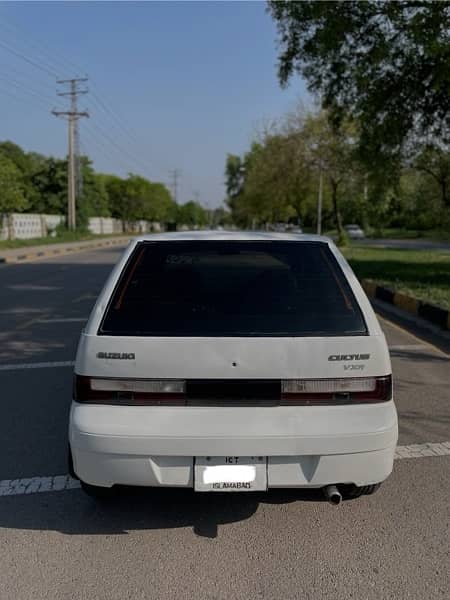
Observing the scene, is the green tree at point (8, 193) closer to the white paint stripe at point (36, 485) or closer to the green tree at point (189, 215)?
the white paint stripe at point (36, 485)

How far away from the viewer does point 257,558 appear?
282cm

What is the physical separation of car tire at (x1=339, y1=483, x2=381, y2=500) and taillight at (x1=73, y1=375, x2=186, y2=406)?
110 centimetres

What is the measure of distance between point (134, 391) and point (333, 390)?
0.98m

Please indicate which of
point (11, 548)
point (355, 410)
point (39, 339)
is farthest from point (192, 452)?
point (39, 339)

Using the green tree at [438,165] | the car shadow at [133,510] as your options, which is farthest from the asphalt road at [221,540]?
the green tree at [438,165]

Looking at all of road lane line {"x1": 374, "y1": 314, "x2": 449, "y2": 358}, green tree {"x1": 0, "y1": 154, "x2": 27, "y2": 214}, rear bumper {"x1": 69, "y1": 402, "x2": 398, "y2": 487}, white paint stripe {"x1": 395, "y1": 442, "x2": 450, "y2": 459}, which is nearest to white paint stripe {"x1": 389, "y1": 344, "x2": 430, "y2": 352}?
road lane line {"x1": 374, "y1": 314, "x2": 449, "y2": 358}

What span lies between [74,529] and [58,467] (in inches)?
31.9

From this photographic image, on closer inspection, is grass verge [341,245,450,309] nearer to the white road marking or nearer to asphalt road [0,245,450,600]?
asphalt road [0,245,450,600]

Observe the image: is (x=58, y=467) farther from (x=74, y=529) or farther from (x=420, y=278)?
(x=420, y=278)

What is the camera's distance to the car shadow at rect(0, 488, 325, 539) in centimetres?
312

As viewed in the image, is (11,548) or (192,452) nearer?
(192,452)

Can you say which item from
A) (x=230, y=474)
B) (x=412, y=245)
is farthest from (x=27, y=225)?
(x=230, y=474)

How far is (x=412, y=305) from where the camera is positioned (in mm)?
10031

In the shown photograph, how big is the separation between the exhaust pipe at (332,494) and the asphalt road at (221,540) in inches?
9.4
